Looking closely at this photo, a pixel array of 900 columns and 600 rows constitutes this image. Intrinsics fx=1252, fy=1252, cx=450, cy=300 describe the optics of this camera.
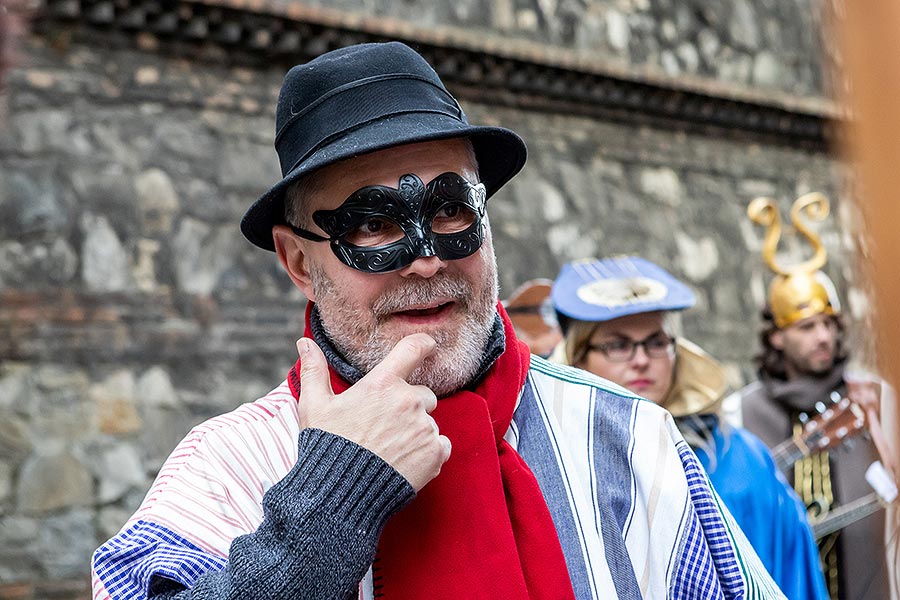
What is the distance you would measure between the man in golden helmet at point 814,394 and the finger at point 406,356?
90.7 inches

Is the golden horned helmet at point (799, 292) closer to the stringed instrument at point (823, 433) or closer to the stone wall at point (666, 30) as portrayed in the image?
the stringed instrument at point (823, 433)

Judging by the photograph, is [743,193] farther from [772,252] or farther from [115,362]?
[115,362]

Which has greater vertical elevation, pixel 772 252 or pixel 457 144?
pixel 457 144

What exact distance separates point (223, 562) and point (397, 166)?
0.67 meters

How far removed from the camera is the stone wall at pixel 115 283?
19.9ft

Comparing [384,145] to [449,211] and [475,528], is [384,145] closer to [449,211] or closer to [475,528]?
[449,211]

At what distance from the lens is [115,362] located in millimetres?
6309

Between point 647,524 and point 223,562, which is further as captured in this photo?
point 647,524

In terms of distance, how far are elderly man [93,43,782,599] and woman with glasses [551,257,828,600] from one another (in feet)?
6.40

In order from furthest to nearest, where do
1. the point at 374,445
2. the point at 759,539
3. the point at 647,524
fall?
the point at 759,539
the point at 647,524
the point at 374,445

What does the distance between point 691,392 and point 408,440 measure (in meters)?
Answer: 2.45

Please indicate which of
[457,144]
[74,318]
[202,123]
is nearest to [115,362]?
[74,318]

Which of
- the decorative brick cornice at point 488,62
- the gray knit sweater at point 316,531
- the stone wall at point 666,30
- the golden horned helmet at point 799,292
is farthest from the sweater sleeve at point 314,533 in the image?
the stone wall at point 666,30

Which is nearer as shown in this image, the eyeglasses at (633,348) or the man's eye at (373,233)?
the man's eye at (373,233)
